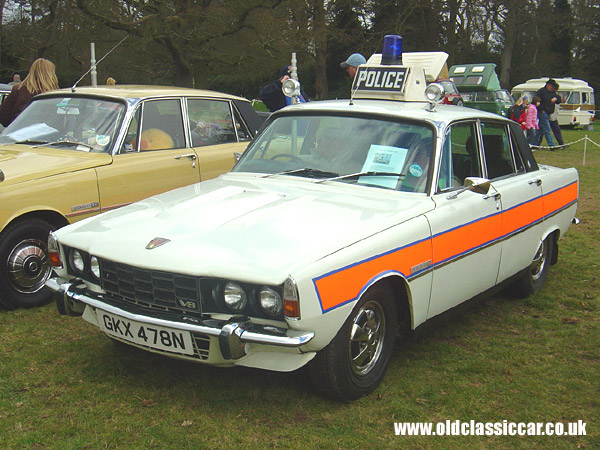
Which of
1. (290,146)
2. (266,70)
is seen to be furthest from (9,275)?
(266,70)

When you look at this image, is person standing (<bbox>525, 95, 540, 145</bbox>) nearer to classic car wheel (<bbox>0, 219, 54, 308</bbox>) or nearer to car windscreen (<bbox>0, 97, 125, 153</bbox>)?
car windscreen (<bbox>0, 97, 125, 153</bbox>)

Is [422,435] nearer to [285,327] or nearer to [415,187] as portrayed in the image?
[285,327]

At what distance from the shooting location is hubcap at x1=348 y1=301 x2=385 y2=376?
12.6 ft

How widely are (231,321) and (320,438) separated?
78 centimetres

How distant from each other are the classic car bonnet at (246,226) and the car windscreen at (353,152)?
0.13m

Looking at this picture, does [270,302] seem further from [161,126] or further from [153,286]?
[161,126]

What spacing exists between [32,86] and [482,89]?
2532 centimetres

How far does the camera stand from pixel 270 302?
3416 millimetres

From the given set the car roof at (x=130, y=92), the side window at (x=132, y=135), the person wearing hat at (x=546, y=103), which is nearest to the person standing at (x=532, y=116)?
the person wearing hat at (x=546, y=103)

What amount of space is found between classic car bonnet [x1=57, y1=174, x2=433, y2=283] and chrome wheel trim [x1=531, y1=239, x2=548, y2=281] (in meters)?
2.18

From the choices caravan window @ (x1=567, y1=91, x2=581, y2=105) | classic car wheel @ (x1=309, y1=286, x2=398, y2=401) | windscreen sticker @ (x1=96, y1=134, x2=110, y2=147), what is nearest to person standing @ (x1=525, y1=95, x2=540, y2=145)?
caravan window @ (x1=567, y1=91, x2=581, y2=105)

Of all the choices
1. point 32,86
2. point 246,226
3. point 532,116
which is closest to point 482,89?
point 532,116

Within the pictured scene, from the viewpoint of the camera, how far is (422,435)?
12.0ft

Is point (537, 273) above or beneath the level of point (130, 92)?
beneath
